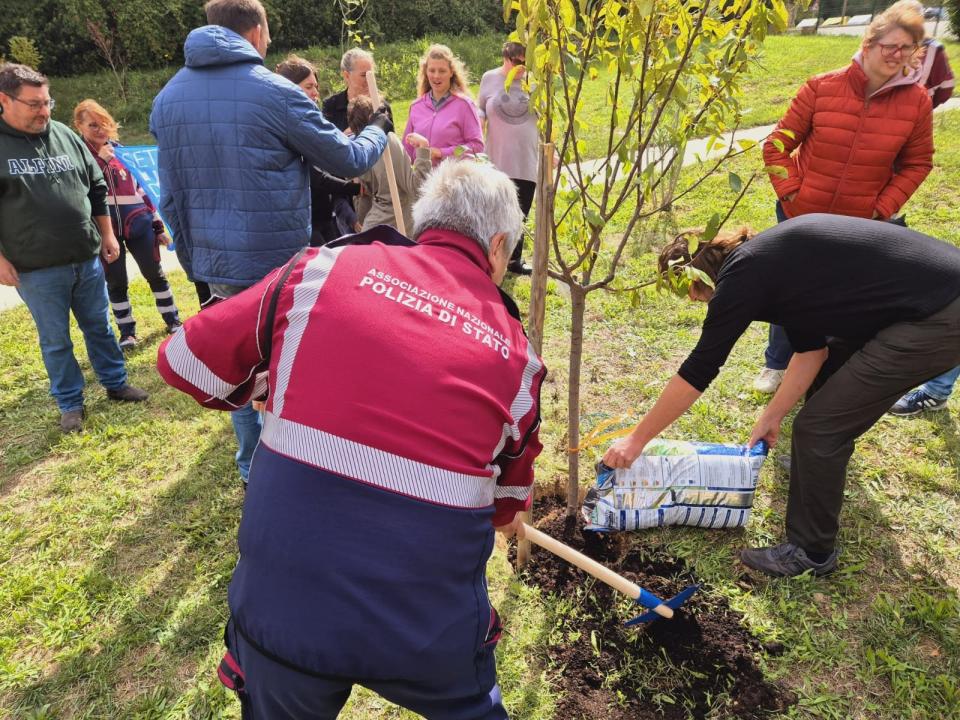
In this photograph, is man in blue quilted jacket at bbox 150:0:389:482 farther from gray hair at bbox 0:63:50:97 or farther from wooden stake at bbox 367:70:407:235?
gray hair at bbox 0:63:50:97

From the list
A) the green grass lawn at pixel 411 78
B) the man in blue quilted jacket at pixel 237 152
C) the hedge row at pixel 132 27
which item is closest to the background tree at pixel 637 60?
the man in blue quilted jacket at pixel 237 152

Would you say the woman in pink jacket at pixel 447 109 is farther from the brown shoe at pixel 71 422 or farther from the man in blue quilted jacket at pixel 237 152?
the brown shoe at pixel 71 422

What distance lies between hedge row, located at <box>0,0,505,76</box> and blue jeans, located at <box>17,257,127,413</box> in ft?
41.6

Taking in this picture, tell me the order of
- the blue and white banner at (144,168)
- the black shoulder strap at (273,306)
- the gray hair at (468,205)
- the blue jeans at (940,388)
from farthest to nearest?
the blue and white banner at (144,168) < the blue jeans at (940,388) < the gray hair at (468,205) < the black shoulder strap at (273,306)

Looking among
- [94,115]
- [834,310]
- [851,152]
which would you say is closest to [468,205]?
[834,310]

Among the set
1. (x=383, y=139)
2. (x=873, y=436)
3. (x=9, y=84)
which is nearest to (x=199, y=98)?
(x=383, y=139)

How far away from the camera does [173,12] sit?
1727cm

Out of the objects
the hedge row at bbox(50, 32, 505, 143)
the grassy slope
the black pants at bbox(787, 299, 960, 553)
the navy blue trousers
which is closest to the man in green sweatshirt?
the grassy slope

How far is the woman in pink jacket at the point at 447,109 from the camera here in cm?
477

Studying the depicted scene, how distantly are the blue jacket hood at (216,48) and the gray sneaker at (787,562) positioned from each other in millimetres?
3037

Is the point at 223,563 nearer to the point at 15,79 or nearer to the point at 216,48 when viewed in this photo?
the point at 216,48

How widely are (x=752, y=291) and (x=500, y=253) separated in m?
0.89

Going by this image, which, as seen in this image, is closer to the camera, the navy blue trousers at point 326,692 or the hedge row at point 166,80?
the navy blue trousers at point 326,692

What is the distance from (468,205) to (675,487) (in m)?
1.81
